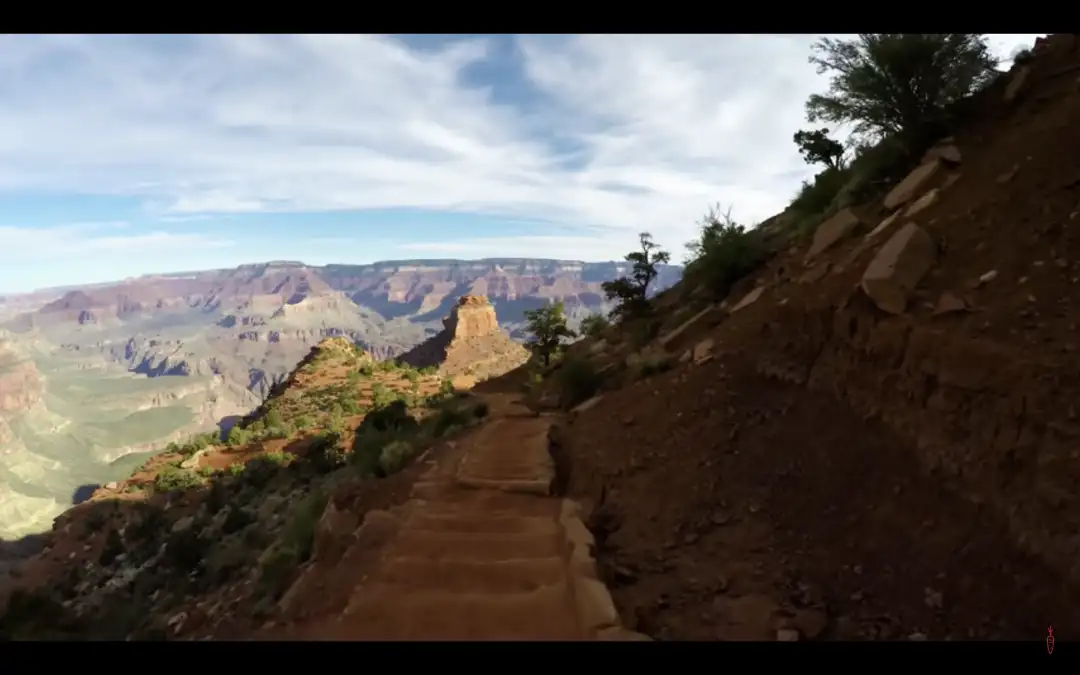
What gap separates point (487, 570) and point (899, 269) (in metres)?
4.80

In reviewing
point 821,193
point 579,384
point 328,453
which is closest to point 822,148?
point 821,193

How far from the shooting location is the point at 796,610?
392 cm

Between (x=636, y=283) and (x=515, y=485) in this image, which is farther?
(x=636, y=283)

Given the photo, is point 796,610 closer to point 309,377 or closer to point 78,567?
point 78,567

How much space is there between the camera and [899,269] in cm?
577

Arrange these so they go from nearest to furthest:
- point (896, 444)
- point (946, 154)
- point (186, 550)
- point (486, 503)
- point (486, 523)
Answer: point (896, 444)
point (486, 523)
point (486, 503)
point (946, 154)
point (186, 550)

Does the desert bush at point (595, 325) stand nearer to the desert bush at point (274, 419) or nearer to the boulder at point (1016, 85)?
the boulder at point (1016, 85)

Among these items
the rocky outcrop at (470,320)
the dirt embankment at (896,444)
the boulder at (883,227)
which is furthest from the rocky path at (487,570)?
the rocky outcrop at (470,320)

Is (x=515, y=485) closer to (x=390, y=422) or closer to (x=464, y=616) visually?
(x=464, y=616)

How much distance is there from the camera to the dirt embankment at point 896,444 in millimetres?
3670

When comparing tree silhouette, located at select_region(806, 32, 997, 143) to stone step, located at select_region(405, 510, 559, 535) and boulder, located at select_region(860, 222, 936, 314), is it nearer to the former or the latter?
boulder, located at select_region(860, 222, 936, 314)
